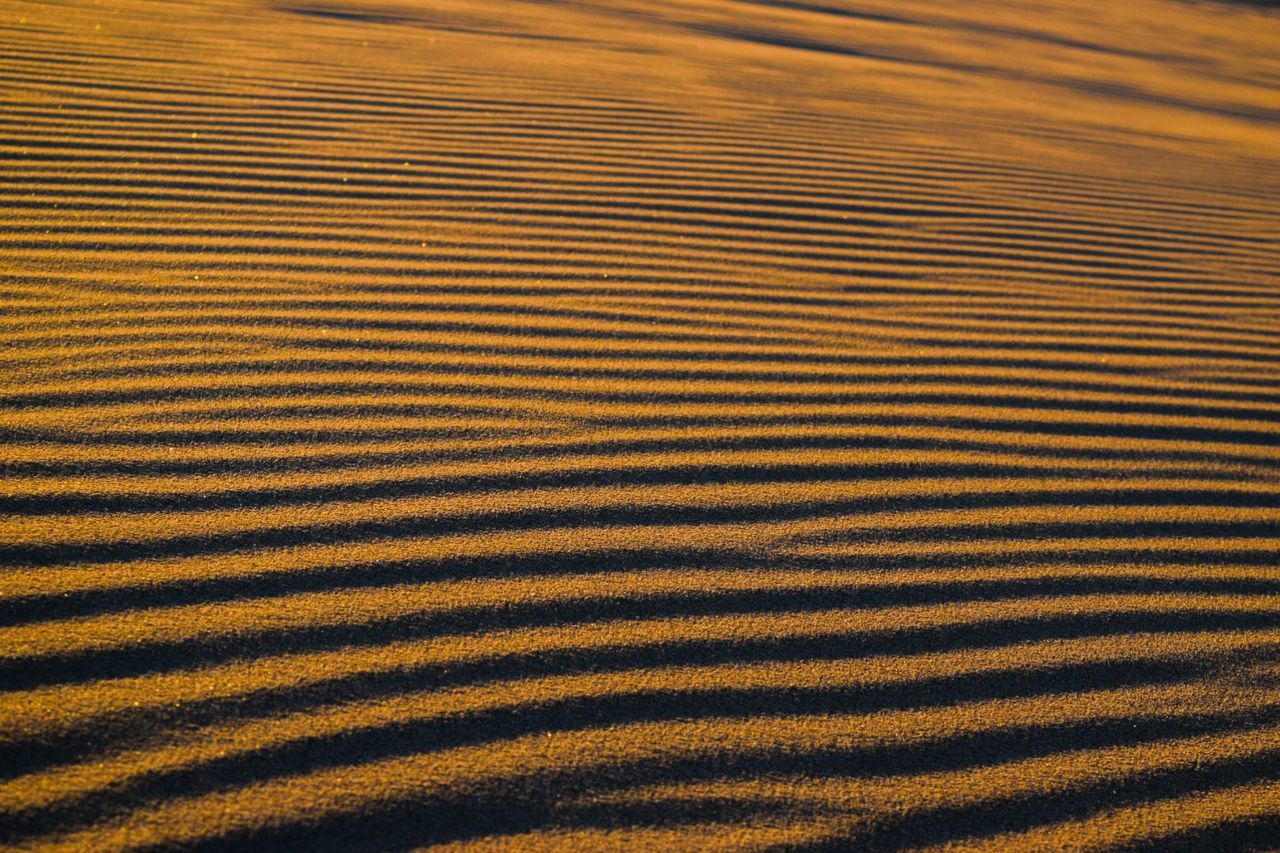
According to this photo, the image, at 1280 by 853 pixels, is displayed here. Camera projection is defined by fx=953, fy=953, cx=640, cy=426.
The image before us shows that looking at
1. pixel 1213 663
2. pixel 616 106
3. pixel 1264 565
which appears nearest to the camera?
pixel 1213 663

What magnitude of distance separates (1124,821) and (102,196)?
385 centimetres

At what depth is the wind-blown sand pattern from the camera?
1781 mm

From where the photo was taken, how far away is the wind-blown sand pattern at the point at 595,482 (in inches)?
70.1

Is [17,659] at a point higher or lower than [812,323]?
lower

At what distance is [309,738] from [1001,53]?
9.71 meters

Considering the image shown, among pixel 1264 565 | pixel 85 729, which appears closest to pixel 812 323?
pixel 1264 565

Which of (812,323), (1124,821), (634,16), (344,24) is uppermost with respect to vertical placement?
(634,16)

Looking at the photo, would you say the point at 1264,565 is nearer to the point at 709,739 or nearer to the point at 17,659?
the point at 709,739

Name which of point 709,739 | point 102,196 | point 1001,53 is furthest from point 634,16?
point 709,739

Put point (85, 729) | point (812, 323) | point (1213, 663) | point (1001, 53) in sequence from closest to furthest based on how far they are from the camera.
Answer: point (85, 729), point (1213, 663), point (812, 323), point (1001, 53)

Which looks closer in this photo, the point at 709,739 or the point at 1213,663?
the point at 709,739

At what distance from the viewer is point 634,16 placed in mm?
8156

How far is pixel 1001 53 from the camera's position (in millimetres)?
9406

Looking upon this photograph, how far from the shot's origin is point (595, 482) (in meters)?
2.54
